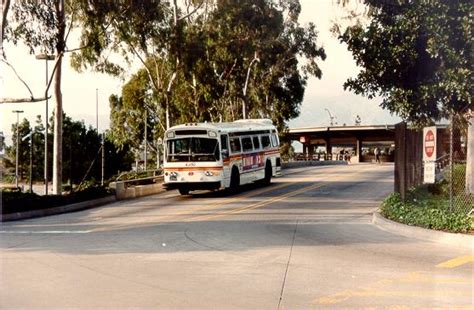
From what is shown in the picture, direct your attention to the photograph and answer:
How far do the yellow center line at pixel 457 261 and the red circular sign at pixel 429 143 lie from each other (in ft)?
13.3

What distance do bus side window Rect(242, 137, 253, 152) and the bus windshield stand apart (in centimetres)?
300

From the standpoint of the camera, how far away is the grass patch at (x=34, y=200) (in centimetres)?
2064

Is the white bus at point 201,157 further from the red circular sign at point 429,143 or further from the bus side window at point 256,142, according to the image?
the red circular sign at point 429,143

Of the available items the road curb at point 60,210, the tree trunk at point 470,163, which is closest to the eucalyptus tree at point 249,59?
the road curb at point 60,210

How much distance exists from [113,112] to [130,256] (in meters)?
65.3

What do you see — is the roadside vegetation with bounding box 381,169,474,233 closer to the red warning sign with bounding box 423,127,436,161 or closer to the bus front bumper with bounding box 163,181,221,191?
the red warning sign with bounding box 423,127,436,161

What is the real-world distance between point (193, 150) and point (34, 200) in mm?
6869

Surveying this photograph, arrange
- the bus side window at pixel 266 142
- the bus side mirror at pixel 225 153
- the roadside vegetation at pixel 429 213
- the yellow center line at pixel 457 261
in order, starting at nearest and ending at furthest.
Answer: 1. the yellow center line at pixel 457 261
2. the roadside vegetation at pixel 429 213
3. the bus side mirror at pixel 225 153
4. the bus side window at pixel 266 142

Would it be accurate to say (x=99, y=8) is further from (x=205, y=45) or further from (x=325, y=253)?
(x=325, y=253)

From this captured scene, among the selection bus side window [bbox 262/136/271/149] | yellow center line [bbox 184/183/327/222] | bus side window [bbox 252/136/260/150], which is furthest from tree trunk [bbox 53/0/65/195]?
bus side window [bbox 262/136/271/149]

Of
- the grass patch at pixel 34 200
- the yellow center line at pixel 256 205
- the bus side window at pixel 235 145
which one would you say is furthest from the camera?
the bus side window at pixel 235 145

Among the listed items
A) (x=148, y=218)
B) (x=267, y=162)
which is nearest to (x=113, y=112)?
(x=267, y=162)

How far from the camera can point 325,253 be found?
12.2m

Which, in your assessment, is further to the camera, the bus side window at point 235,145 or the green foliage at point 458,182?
the bus side window at point 235,145
